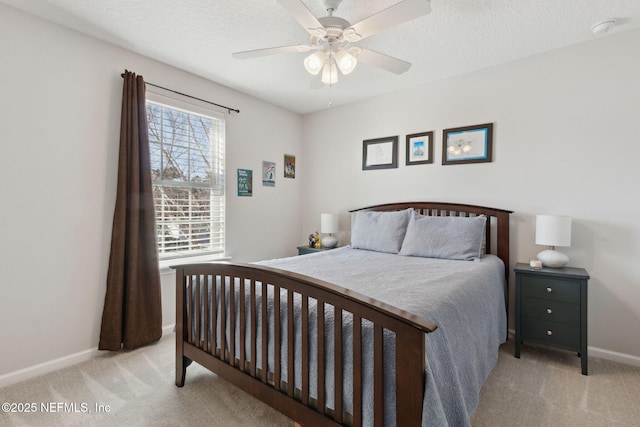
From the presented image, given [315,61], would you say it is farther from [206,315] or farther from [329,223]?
[329,223]

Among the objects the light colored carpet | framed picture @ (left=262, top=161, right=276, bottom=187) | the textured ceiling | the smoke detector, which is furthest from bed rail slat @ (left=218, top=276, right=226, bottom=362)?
the smoke detector

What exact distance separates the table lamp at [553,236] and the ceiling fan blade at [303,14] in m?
2.19

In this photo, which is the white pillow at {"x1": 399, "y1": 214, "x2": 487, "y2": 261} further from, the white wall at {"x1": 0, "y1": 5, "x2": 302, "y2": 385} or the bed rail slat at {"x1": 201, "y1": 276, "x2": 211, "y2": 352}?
the white wall at {"x1": 0, "y1": 5, "x2": 302, "y2": 385}

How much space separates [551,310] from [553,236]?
1.84ft

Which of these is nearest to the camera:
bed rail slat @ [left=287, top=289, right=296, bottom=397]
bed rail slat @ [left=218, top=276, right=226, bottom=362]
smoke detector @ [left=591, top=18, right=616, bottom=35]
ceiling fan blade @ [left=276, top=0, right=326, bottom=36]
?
bed rail slat @ [left=287, top=289, right=296, bottom=397]

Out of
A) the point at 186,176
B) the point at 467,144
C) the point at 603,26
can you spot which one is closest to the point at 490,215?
the point at 467,144

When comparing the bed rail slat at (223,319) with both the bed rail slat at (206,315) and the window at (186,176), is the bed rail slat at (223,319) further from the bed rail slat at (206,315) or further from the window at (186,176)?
the window at (186,176)

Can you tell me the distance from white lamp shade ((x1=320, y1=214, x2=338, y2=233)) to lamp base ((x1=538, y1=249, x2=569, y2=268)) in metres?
2.10

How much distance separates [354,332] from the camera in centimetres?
120

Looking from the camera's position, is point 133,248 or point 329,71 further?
point 133,248

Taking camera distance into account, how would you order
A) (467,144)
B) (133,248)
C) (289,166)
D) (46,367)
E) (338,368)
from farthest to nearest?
(289,166) → (467,144) → (133,248) → (46,367) → (338,368)

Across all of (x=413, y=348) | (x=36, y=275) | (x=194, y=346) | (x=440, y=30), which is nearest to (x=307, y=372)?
(x=413, y=348)

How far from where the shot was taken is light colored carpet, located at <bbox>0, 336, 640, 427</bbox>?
5.64ft

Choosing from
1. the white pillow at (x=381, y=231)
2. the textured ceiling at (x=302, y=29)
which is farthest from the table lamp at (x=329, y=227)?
the textured ceiling at (x=302, y=29)
